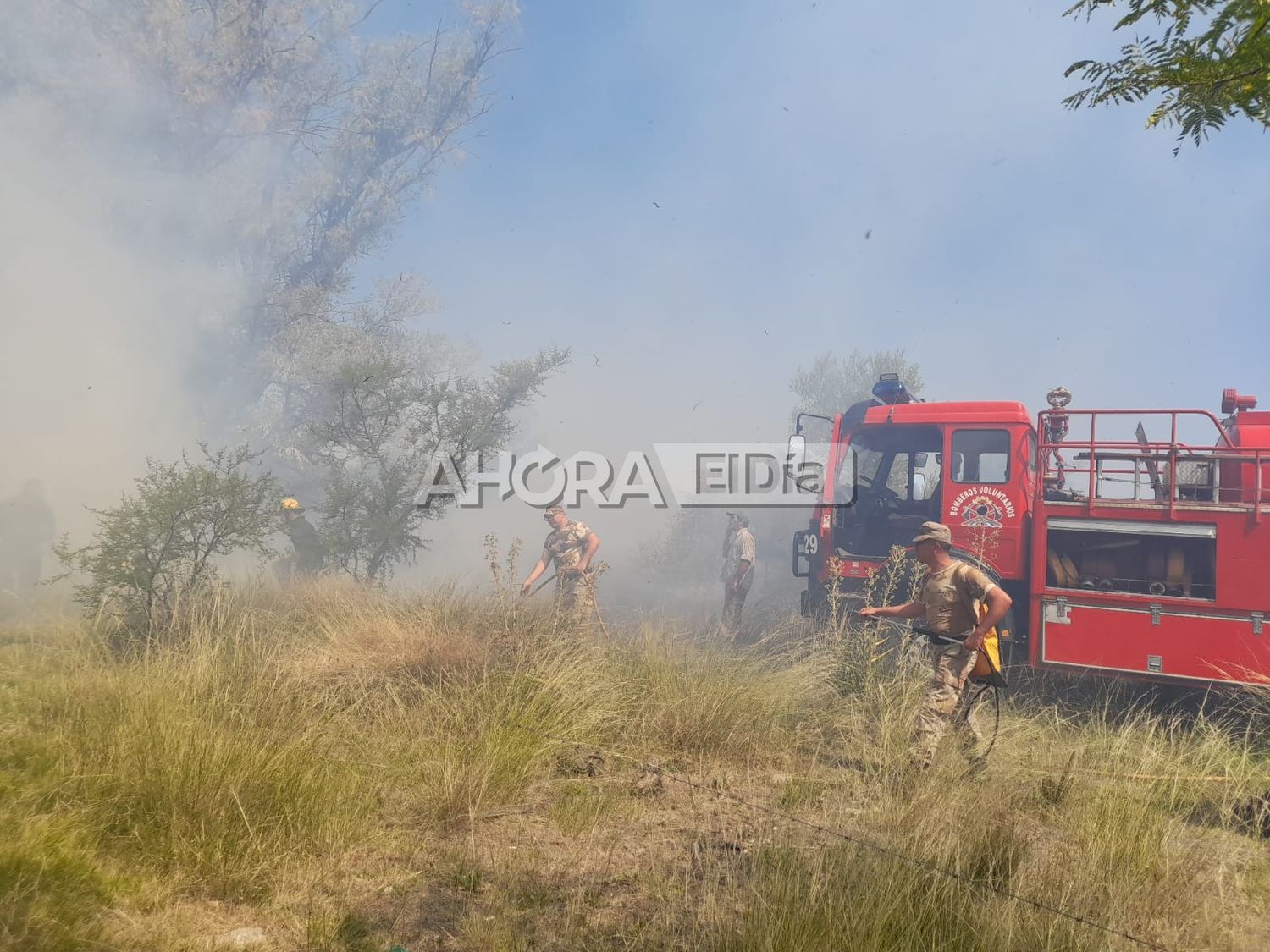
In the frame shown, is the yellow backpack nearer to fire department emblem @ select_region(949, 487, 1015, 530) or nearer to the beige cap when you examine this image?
the beige cap

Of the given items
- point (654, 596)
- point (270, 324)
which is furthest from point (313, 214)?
point (654, 596)

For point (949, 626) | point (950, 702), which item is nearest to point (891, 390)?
point (949, 626)

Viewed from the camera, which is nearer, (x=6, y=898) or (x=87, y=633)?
(x=6, y=898)

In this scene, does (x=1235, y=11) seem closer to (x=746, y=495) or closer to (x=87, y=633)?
(x=87, y=633)

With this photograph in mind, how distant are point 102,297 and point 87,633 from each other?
56.2ft

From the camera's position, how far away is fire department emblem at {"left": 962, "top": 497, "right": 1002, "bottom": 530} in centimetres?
742

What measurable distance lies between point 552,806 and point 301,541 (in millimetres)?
7180

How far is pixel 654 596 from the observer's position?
18.1m

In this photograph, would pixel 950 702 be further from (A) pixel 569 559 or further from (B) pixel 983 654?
(A) pixel 569 559

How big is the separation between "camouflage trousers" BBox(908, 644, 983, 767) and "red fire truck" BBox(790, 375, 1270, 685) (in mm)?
1253

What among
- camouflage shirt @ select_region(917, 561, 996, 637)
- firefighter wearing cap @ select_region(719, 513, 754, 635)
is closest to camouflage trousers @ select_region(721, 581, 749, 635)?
firefighter wearing cap @ select_region(719, 513, 754, 635)

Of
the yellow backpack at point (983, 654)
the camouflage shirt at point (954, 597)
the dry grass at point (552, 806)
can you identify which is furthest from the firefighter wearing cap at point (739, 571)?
the yellow backpack at point (983, 654)

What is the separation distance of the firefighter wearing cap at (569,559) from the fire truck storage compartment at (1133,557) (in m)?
4.15

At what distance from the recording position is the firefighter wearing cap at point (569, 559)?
7.68 m
